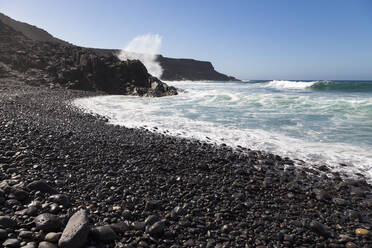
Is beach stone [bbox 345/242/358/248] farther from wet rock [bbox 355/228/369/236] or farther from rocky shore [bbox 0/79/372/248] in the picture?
wet rock [bbox 355/228/369/236]

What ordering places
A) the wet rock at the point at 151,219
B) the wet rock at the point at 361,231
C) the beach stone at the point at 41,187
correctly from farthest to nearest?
the beach stone at the point at 41,187 → the wet rock at the point at 361,231 → the wet rock at the point at 151,219

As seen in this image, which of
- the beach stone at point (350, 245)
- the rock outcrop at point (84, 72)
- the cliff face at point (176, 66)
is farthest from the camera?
the cliff face at point (176, 66)

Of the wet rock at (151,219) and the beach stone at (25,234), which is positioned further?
the wet rock at (151,219)

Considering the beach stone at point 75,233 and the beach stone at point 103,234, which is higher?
the beach stone at point 75,233

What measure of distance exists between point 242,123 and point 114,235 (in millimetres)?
8564

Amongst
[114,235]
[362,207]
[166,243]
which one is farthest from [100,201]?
[362,207]

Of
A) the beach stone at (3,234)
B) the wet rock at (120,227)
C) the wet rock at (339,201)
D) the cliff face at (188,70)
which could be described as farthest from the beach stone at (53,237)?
the cliff face at (188,70)

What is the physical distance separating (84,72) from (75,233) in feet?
94.2

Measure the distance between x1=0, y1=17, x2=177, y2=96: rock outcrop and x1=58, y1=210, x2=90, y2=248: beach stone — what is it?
22.6m

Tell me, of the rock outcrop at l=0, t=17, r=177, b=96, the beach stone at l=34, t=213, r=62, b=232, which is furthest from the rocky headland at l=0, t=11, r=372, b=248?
the rock outcrop at l=0, t=17, r=177, b=96

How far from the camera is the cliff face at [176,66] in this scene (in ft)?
215

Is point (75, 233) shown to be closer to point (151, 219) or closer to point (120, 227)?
point (120, 227)

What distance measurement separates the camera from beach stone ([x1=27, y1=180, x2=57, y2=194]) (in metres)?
3.33

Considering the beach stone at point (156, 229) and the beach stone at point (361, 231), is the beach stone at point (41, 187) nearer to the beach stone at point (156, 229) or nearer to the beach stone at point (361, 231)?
the beach stone at point (156, 229)
